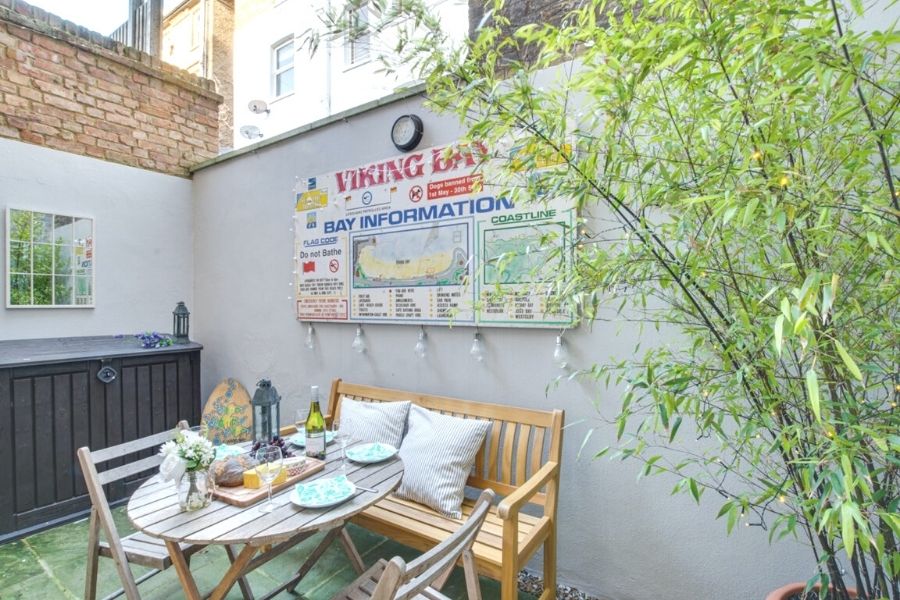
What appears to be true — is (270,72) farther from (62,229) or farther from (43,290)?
(43,290)

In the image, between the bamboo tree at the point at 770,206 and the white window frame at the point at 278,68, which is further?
the white window frame at the point at 278,68

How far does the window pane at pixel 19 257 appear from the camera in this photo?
10.1ft

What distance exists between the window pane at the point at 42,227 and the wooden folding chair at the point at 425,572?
11.6 ft

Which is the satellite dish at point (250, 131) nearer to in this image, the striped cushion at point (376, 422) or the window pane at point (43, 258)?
the window pane at point (43, 258)

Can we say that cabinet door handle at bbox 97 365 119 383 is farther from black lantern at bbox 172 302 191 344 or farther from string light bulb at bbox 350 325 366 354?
string light bulb at bbox 350 325 366 354

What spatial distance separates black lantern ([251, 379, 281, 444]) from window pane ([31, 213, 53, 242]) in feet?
7.72

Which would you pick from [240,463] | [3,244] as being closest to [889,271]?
[240,463]


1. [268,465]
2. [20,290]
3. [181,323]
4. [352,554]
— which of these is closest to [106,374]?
[181,323]

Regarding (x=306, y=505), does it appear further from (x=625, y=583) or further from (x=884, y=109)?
(x=884, y=109)

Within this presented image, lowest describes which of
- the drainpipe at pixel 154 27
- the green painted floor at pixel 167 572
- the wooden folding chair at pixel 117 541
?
the green painted floor at pixel 167 572

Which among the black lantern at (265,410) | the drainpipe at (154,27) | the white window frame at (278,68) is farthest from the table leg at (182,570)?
the white window frame at (278,68)

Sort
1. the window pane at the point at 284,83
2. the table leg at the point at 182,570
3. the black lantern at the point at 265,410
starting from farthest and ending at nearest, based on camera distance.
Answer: the window pane at the point at 284,83 < the black lantern at the point at 265,410 < the table leg at the point at 182,570

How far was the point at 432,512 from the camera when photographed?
2107mm

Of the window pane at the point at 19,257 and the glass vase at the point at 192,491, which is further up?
the window pane at the point at 19,257
